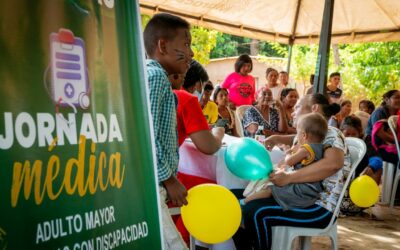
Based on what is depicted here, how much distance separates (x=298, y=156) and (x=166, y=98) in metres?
1.20

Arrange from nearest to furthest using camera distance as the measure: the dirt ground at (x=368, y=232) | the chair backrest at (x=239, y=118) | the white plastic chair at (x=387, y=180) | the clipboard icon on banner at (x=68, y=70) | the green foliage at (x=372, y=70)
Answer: the clipboard icon on banner at (x=68, y=70) → the dirt ground at (x=368, y=232) → the chair backrest at (x=239, y=118) → the white plastic chair at (x=387, y=180) → the green foliage at (x=372, y=70)

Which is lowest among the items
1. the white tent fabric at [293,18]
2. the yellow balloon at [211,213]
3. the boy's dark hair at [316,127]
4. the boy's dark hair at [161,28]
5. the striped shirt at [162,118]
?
the yellow balloon at [211,213]

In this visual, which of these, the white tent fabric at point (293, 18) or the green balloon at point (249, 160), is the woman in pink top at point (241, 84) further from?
the green balloon at point (249, 160)

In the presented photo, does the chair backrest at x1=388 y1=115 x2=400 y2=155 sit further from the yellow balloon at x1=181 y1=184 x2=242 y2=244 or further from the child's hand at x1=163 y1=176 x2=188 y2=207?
the child's hand at x1=163 y1=176 x2=188 y2=207

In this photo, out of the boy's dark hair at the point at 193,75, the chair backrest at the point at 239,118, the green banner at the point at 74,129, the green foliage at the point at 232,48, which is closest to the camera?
the green banner at the point at 74,129

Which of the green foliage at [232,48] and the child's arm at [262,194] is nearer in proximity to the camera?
the child's arm at [262,194]

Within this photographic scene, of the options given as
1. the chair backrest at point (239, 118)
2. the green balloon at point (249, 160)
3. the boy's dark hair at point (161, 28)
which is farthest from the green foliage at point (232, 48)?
the boy's dark hair at point (161, 28)

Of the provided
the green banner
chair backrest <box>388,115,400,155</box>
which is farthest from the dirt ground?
the green banner

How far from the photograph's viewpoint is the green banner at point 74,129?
119cm

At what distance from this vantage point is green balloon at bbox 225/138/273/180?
8.60 ft

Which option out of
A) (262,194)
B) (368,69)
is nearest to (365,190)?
(262,194)

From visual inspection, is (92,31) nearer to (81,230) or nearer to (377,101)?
(81,230)

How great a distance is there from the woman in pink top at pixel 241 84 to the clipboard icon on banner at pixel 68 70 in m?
5.39

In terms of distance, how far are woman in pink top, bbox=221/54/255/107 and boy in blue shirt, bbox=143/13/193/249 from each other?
185 inches
